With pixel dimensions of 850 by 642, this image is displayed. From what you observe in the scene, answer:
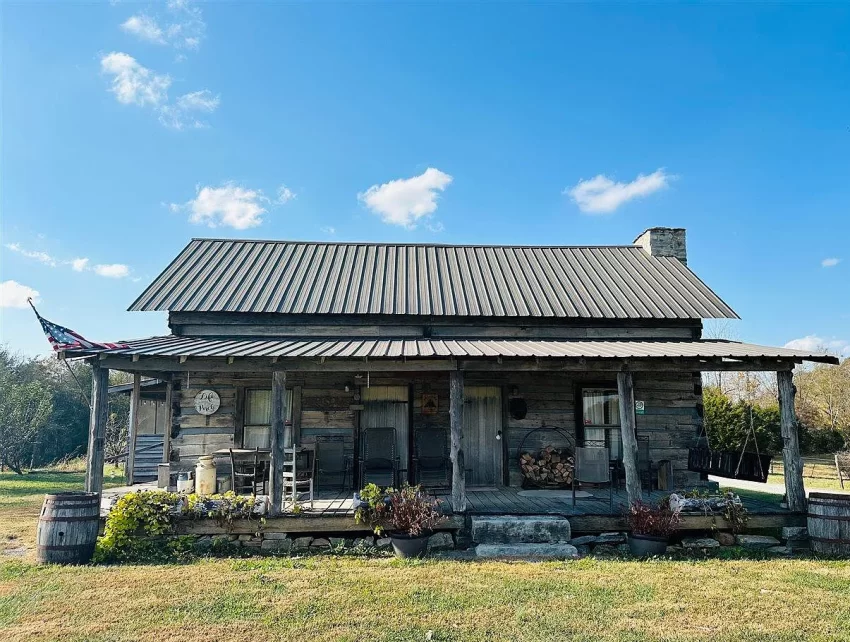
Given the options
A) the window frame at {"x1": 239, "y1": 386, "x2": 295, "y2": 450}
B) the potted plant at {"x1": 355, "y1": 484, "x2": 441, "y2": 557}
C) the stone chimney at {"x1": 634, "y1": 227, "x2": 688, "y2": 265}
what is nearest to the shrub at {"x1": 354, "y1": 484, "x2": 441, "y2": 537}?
the potted plant at {"x1": 355, "y1": 484, "x2": 441, "y2": 557}

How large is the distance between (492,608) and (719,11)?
36.4 ft

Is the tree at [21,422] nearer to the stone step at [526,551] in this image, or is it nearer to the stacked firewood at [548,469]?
the stacked firewood at [548,469]

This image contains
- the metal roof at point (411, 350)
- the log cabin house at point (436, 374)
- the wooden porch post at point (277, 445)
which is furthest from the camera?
the log cabin house at point (436, 374)

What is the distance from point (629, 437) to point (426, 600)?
164 inches

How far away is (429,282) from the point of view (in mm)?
11617

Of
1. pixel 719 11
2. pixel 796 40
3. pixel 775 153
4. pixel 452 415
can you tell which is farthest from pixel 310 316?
pixel 775 153

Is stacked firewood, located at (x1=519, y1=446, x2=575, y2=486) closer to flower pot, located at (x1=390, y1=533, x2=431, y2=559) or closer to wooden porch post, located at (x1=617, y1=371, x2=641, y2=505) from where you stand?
wooden porch post, located at (x1=617, y1=371, x2=641, y2=505)

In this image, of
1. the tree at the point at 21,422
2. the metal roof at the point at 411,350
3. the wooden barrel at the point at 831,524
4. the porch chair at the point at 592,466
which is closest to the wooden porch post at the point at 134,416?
the metal roof at the point at 411,350

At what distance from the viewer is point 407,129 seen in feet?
45.5

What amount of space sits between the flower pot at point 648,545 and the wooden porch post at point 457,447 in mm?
2323

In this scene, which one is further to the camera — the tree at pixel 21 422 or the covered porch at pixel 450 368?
the tree at pixel 21 422

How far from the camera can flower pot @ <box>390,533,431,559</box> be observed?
6.81 meters

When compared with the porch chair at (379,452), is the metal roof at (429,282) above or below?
above

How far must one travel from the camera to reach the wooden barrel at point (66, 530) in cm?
639
